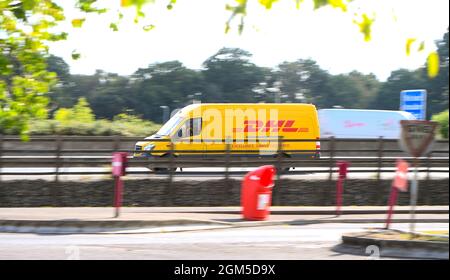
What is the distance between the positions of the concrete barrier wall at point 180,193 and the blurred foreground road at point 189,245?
15.8 feet

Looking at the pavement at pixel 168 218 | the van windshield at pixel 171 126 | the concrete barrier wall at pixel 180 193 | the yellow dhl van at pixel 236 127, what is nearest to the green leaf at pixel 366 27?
the pavement at pixel 168 218

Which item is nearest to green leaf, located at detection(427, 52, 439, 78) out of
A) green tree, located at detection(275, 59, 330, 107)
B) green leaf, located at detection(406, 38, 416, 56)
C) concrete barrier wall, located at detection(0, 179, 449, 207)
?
green leaf, located at detection(406, 38, 416, 56)

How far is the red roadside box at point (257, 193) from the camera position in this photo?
14.8 m

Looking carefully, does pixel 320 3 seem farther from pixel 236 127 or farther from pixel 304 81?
pixel 304 81

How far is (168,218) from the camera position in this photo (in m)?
14.0

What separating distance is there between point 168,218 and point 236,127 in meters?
12.6

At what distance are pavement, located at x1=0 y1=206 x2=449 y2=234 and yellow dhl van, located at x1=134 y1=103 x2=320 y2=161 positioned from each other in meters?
7.04

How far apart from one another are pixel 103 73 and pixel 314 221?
6695cm

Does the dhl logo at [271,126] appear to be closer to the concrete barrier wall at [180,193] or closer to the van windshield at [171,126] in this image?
the van windshield at [171,126]

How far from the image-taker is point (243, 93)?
220ft

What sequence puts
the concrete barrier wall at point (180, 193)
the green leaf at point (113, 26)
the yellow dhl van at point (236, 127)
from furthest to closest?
the yellow dhl van at point (236, 127)
the concrete barrier wall at point (180, 193)
the green leaf at point (113, 26)
